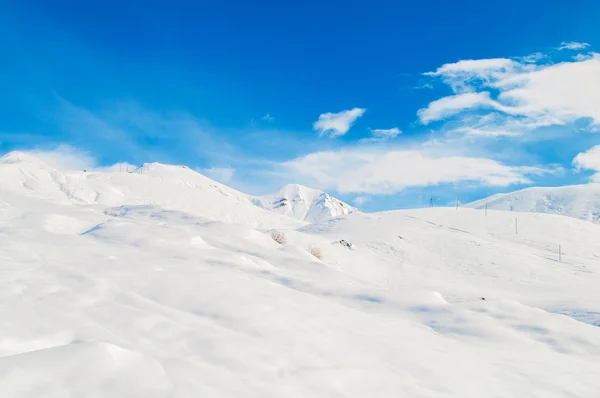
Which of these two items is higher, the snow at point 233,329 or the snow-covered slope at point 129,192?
the snow-covered slope at point 129,192

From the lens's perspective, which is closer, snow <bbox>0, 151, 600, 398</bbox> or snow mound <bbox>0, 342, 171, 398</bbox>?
snow mound <bbox>0, 342, 171, 398</bbox>

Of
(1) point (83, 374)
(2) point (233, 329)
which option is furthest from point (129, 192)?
(1) point (83, 374)

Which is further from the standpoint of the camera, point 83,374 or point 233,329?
point 233,329

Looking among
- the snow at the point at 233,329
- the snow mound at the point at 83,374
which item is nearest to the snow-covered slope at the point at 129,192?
the snow at the point at 233,329

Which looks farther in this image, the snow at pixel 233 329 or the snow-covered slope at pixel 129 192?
the snow-covered slope at pixel 129 192

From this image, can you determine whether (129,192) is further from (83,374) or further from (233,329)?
(83,374)

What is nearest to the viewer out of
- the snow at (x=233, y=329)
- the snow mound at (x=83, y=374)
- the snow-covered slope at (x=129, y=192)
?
the snow mound at (x=83, y=374)

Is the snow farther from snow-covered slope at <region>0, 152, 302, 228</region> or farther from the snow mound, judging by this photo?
snow-covered slope at <region>0, 152, 302, 228</region>

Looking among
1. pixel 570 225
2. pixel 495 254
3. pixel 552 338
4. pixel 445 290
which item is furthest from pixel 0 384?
pixel 570 225

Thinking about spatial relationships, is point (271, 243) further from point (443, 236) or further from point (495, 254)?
point (443, 236)

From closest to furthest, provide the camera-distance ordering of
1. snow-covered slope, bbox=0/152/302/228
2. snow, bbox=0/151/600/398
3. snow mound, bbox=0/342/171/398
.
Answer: snow mound, bbox=0/342/171/398 → snow, bbox=0/151/600/398 → snow-covered slope, bbox=0/152/302/228

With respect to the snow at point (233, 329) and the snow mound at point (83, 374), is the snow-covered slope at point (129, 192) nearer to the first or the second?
the snow at point (233, 329)

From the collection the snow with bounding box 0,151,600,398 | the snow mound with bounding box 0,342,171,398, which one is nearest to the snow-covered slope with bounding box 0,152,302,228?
the snow with bounding box 0,151,600,398

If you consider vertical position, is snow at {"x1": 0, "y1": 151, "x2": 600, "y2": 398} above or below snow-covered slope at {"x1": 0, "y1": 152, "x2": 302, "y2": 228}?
below
